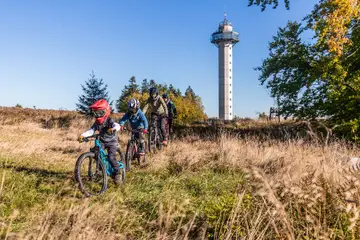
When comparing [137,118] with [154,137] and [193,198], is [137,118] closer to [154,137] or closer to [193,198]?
[154,137]

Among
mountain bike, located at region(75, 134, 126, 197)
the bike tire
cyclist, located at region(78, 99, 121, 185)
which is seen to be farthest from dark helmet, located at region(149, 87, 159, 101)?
mountain bike, located at region(75, 134, 126, 197)

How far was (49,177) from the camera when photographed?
6445mm

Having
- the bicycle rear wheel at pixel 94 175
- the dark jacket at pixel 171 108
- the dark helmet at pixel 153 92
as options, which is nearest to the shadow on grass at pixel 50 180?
the bicycle rear wheel at pixel 94 175

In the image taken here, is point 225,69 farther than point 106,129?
Yes

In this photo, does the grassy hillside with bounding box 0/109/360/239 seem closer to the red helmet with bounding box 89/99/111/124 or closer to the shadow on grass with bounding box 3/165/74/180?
the shadow on grass with bounding box 3/165/74/180

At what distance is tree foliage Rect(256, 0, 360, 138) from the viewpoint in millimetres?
11859

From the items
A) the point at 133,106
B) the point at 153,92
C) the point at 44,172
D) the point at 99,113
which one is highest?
the point at 153,92

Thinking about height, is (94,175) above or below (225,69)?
below

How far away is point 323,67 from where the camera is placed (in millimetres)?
13867

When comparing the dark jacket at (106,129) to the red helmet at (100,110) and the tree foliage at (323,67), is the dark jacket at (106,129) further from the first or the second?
the tree foliage at (323,67)

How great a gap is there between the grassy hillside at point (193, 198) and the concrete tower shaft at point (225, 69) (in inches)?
2315

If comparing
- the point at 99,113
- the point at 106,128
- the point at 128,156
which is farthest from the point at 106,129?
the point at 128,156

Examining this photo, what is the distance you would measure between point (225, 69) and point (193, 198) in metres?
66.0

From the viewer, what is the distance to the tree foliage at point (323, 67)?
38.9ft
